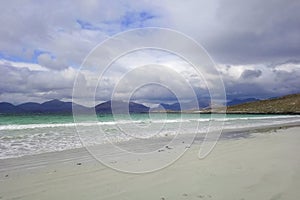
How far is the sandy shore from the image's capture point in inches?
189

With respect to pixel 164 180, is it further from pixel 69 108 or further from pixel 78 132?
pixel 69 108

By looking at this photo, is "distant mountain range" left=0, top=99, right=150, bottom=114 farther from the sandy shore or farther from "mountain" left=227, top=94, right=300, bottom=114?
"mountain" left=227, top=94, right=300, bottom=114

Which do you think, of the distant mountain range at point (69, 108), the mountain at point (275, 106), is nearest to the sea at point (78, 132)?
the distant mountain range at point (69, 108)

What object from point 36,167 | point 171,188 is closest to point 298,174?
point 171,188

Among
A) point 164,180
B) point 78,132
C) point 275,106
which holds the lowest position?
point 164,180

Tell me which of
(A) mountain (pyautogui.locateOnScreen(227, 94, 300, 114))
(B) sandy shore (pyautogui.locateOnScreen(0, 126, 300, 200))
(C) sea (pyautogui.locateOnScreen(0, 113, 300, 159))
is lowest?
(B) sandy shore (pyautogui.locateOnScreen(0, 126, 300, 200))

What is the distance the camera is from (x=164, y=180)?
19.0 feet

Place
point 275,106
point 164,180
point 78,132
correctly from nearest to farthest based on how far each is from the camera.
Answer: point 164,180, point 78,132, point 275,106

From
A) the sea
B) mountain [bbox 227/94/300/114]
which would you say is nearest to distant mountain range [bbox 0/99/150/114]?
the sea

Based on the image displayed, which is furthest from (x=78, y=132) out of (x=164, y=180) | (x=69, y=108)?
(x=69, y=108)

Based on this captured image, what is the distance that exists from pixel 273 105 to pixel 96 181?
115 m

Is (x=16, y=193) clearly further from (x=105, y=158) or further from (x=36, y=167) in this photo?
(x=105, y=158)

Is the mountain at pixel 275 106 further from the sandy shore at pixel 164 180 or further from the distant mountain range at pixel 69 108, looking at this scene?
the sandy shore at pixel 164 180

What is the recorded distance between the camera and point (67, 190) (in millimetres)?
5109
